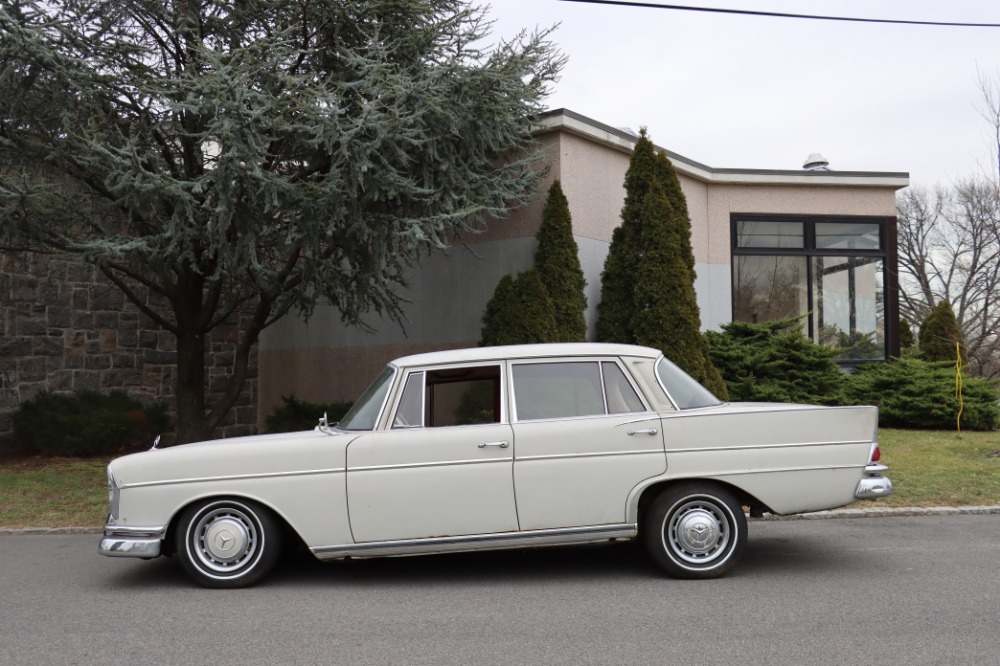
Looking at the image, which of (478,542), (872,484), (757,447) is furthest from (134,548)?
(872,484)

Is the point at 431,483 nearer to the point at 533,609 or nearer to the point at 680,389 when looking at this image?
the point at 533,609

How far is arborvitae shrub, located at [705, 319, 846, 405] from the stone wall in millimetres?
8879

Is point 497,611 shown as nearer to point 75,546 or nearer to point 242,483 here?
point 242,483

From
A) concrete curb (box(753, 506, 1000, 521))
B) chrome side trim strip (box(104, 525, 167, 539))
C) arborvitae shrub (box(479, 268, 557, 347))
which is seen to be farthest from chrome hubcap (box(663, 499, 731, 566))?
arborvitae shrub (box(479, 268, 557, 347))

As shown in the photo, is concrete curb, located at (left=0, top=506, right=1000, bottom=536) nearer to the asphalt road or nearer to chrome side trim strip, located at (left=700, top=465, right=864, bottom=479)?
the asphalt road

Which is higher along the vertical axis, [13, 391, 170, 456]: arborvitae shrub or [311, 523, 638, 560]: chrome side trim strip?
[13, 391, 170, 456]: arborvitae shrub

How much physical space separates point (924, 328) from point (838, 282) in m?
8.76

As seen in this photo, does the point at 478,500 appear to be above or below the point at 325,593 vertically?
above

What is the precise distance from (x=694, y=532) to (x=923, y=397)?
10.0m

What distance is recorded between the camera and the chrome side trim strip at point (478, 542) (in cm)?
611

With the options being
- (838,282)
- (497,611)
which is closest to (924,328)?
(838,282)

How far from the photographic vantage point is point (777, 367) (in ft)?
46.4

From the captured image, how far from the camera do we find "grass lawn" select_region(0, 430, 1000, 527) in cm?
935

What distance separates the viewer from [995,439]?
13406 millimetres
